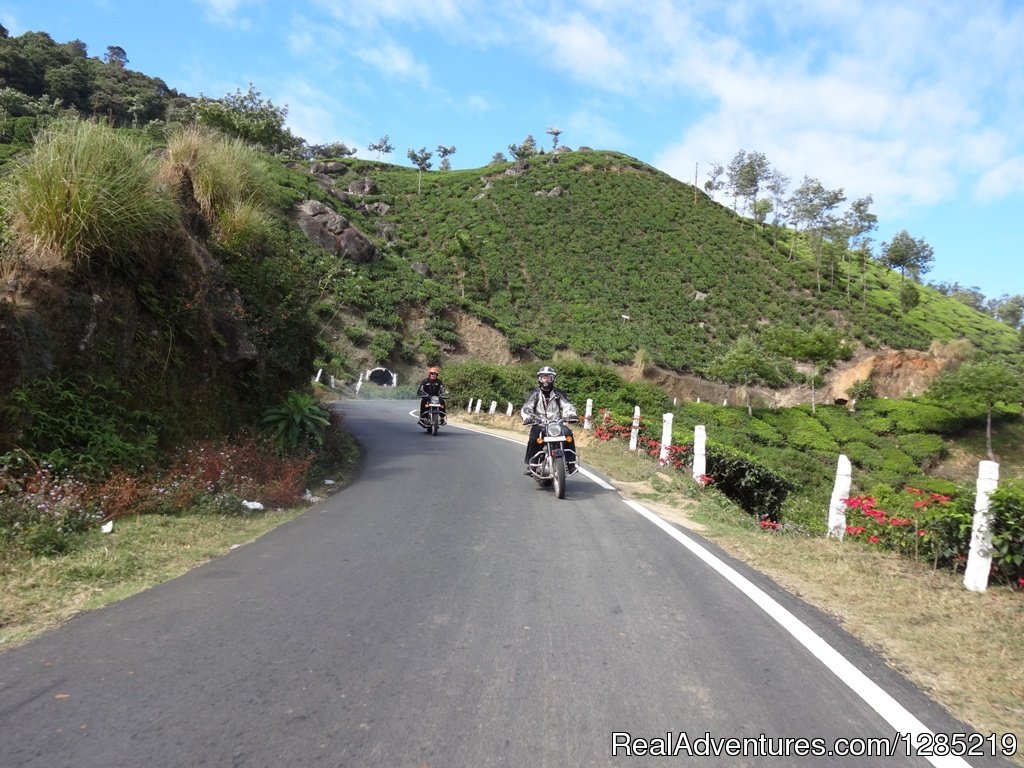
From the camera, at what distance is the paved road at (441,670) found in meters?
2.95

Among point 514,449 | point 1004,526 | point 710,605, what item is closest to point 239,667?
point 710,605

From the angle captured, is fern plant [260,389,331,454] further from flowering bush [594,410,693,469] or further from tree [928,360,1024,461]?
tree [928,360,1024,461]

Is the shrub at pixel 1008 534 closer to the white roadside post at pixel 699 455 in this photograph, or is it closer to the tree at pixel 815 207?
the white roadside post at pixel 699 455

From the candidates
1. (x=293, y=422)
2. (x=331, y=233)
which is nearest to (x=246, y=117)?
(x=331, y=233)

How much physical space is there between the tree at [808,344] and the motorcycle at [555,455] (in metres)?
46.8

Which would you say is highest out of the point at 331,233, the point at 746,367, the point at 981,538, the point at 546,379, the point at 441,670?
the point at 331,233

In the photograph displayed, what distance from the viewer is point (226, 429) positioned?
977 cm

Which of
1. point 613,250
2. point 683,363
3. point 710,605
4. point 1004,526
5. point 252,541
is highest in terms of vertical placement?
point 613,250

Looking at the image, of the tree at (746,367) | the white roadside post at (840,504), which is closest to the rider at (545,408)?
the white roadside post at (840,504)

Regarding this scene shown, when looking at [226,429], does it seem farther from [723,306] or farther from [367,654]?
[723,306]

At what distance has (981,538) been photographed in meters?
5.80

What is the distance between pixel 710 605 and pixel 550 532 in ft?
8.75

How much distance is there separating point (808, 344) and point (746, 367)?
267 inches

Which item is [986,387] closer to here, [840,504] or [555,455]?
[840,504]
